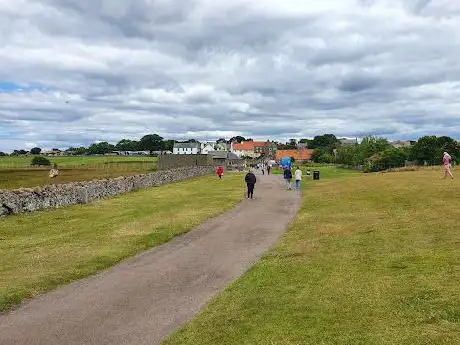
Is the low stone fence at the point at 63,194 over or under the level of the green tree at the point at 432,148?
under

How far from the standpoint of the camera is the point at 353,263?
12.1 meters

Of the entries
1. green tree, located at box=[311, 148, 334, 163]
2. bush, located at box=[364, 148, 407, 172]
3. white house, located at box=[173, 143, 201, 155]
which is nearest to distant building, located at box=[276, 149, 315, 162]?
green tree, located at box=[311, 148, 334, 163]

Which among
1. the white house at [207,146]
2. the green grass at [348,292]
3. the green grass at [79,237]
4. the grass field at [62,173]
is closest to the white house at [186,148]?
the white house at [207,146]

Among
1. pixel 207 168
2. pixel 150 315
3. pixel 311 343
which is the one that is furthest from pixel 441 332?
pixel 207 168

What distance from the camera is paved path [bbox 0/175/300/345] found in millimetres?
8016

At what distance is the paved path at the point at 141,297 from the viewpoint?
802 centimetres

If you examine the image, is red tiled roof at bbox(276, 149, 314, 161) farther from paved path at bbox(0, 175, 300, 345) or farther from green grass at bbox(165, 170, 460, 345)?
paved path at bbox(0, 175, 300, 345)

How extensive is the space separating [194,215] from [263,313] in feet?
45.2

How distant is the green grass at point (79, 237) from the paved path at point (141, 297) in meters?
0.62

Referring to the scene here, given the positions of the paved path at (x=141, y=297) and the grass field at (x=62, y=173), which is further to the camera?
the grass field at (x=62, y=173)

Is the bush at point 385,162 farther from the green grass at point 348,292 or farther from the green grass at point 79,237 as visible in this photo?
the green grass at point 348,292

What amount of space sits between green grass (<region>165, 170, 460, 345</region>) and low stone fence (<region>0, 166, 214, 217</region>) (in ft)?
43.0

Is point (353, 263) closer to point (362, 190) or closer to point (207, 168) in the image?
point (362, 190)

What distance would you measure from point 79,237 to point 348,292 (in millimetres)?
10668
